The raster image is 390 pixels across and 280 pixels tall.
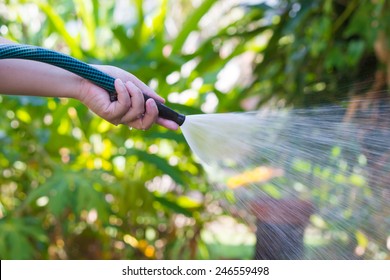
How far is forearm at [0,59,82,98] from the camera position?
3.53 ft

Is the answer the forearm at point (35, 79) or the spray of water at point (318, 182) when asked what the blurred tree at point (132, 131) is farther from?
the forearm at point (35, 79)

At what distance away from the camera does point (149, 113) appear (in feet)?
3.57

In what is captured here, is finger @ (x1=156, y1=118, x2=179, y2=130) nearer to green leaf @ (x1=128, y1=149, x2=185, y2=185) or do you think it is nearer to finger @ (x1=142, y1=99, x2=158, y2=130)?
finger @ (x1=142, y1=99, x2=158, y2=130)

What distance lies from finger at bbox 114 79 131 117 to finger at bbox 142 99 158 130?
31mm

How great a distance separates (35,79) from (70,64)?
3.0 inches

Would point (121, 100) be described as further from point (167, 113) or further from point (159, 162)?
point (159, 162)

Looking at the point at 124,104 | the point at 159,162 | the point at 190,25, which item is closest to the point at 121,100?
the point at 124,104

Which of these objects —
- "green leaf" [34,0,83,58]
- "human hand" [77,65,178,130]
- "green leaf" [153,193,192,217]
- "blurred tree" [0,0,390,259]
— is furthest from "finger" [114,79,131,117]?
"green leaf" [34,0,83,58]

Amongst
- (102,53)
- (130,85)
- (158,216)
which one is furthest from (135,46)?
(130,85)

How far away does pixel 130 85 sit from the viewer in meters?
1.09

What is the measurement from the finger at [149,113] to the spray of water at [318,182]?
577mm

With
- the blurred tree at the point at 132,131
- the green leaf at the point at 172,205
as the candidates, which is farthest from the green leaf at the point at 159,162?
the green leaf at the point at 172,205

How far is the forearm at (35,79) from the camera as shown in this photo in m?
1.08

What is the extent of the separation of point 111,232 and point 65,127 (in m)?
0.45
